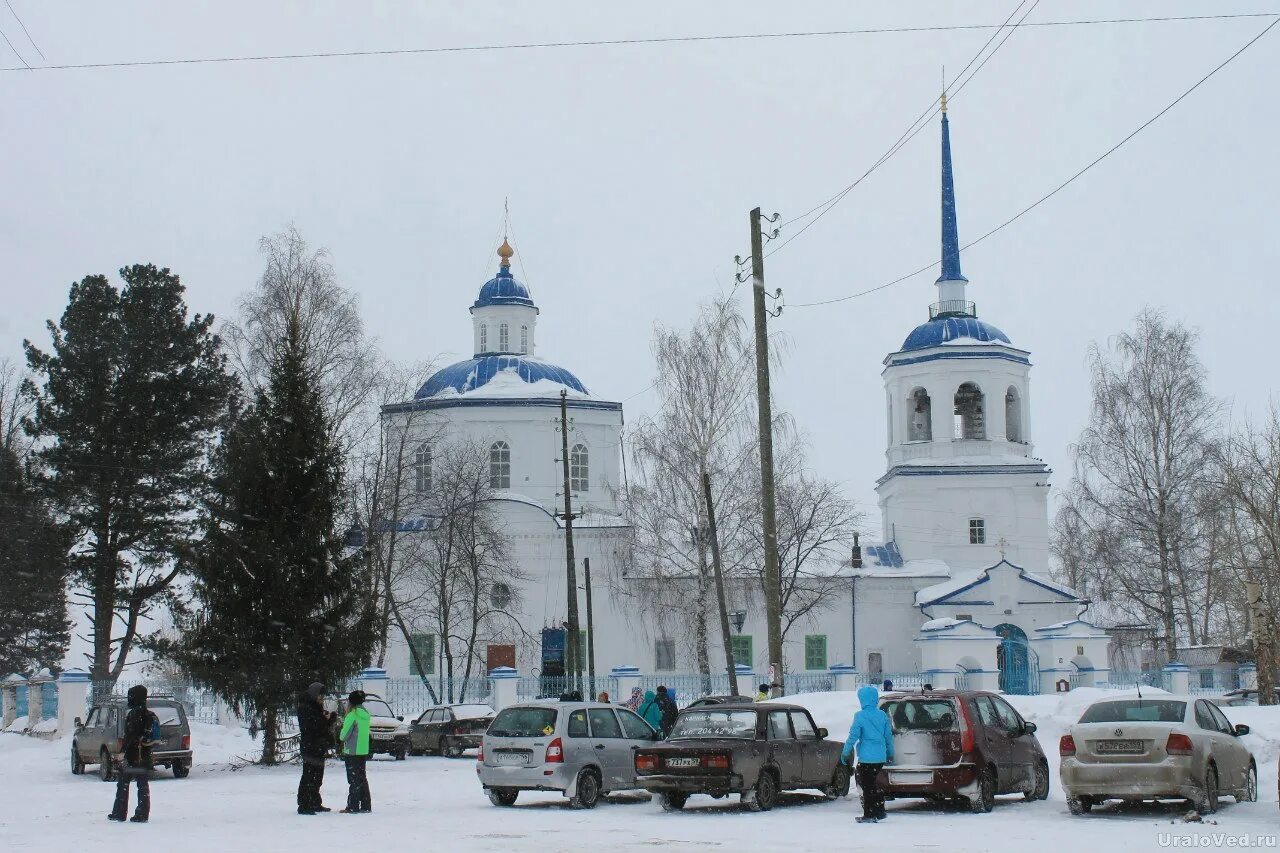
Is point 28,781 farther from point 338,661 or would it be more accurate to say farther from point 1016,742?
point 1016,742

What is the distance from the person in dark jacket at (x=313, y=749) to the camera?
16.4 meters

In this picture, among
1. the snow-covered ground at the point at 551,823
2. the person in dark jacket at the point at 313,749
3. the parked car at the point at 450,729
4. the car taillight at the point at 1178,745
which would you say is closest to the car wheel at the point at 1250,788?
the snow-covered ground at the point at 551,823

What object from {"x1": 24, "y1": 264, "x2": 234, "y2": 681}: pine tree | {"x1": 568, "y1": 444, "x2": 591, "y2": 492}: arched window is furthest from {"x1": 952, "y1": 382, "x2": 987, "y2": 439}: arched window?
{"x1": 24, "y1": 264, "x2": 234, "y2": 681}: pine tree

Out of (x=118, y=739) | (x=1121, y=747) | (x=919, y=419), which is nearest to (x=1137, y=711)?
(x=1121, y=747)

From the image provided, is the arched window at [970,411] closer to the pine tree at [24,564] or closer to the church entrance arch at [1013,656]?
the church entrance arch at [1013,656]

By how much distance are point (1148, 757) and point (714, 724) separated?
4598mm

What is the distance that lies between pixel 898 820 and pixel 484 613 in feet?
95.2

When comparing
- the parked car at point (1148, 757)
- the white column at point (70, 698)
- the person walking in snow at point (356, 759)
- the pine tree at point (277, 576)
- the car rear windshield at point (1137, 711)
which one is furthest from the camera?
the white column at point (70, 698)

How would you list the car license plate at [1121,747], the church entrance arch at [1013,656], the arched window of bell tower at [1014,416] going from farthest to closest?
the arched window of bell tower at [1014,416] → the church entrance arch at [1013,656] → the car license plate at [1121,747]

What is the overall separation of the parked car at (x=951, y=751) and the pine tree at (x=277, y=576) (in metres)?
11.7

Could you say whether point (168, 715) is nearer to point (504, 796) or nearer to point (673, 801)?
point (504, 796)

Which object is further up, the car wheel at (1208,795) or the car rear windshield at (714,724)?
the car rear windshield at (714,724)

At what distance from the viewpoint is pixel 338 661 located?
83.5 ft

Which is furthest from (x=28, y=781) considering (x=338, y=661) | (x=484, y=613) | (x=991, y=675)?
(x=991, y=675)
